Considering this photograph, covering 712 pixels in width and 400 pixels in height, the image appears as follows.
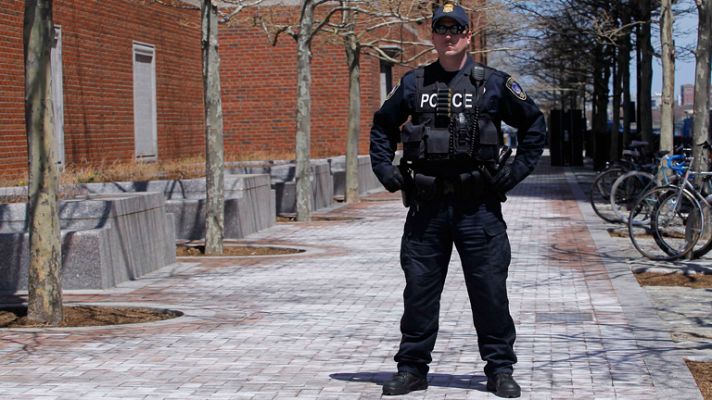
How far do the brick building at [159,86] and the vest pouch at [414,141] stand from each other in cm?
1427

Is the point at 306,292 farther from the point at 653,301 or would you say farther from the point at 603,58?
the point at 603,58

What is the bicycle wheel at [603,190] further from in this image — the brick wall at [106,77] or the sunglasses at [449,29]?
the sunglasses at [449,29]

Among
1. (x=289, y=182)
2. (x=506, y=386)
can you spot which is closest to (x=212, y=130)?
(x=289, y=182)

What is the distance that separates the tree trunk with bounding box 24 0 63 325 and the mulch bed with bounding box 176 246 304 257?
5.55 meters

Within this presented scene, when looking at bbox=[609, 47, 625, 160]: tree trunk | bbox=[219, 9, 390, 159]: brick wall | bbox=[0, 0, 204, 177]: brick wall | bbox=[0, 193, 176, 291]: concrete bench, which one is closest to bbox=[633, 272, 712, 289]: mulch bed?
bbox=[0, 193, 176, 291]: concrete bench

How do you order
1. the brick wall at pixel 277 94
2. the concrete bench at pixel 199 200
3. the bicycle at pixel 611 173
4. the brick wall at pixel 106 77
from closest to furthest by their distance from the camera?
the concrete bench at pixel 199 200
the brick wall at pixel 106 77
the bicycle at pixel 611 173
the brick wall at pixel 277 94

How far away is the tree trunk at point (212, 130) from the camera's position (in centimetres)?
1511

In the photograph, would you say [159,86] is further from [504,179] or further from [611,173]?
[504,179]

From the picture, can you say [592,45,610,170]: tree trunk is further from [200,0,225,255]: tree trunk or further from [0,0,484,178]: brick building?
[200,0,225,255]: tree trunk

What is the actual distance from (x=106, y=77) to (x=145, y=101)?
2.51 metres

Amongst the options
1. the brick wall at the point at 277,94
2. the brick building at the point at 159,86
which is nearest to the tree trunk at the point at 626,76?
the brick building at the point at 159,86

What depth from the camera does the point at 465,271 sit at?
22.6ft

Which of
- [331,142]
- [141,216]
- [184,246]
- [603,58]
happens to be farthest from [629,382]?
Result: [603,58]

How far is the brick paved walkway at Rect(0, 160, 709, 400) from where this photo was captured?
7.18 meters
